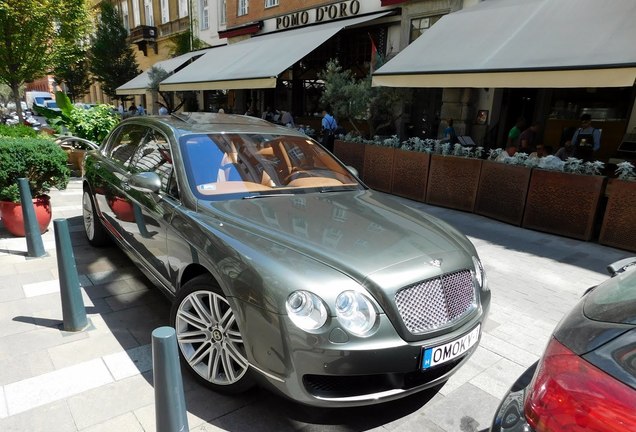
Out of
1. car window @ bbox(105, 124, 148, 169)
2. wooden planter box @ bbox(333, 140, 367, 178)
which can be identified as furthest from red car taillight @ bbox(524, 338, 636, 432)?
wooden planter box @ bbox(333, 140, 367, 178)

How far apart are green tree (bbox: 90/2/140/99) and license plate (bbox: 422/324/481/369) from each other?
3288 centimetres

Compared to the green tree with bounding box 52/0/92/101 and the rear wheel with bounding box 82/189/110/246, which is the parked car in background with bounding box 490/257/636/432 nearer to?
the rear wheel with bounding box 82/189/110/246

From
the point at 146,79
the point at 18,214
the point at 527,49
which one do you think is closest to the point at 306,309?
the point at 18,214

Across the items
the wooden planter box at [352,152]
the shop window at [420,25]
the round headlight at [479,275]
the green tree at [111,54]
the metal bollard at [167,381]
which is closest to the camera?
the metal bollard at [167,381]

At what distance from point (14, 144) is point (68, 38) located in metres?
7.36

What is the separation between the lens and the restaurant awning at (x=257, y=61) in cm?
1191

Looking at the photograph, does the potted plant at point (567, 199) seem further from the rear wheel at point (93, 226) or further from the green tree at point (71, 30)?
the green tree at point (71, 30)

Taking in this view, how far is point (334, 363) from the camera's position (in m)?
2.01

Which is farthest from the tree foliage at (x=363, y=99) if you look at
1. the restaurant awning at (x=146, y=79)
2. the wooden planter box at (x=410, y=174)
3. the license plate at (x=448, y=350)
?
the restaurant awning at (x=146, y=79)

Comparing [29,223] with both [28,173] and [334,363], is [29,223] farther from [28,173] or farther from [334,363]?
[334,363]

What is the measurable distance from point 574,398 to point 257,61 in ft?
44.3

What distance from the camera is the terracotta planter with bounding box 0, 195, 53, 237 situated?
510cm

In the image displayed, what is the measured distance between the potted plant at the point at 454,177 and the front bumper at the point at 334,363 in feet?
19.2

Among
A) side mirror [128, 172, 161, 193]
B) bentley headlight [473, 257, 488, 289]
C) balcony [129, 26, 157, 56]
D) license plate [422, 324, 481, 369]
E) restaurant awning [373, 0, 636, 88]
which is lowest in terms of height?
license plate [422, 324, 481, 369]
